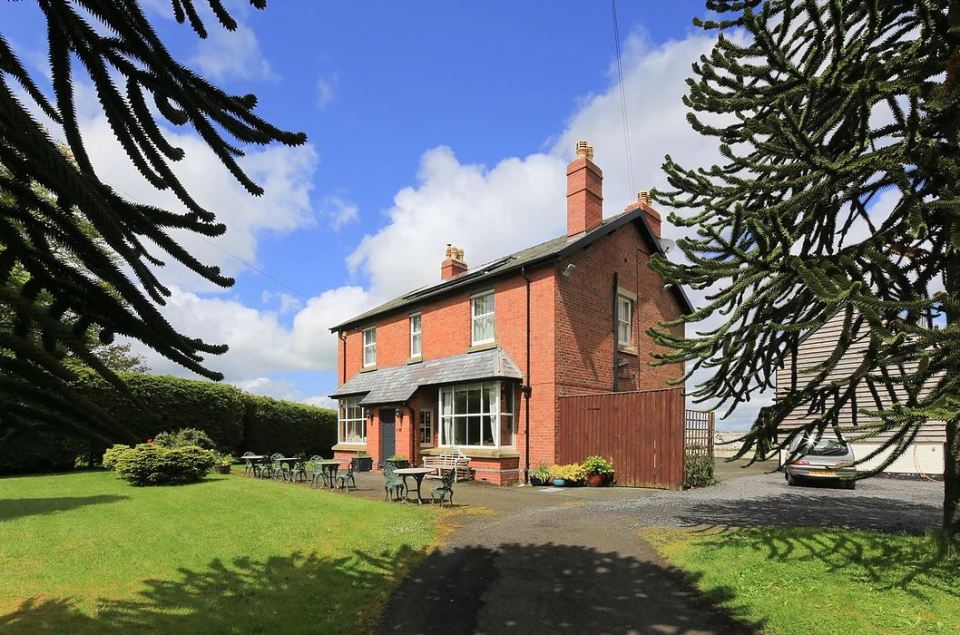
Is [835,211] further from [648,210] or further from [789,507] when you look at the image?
[648,210]

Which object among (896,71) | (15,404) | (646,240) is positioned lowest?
(15,404)

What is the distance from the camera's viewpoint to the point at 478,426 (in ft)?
62.9

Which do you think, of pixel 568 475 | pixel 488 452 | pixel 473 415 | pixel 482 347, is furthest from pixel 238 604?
pixel 482 347

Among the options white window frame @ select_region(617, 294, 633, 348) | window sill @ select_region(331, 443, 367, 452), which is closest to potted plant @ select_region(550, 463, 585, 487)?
white window frame @ select_region(617, 294, 633, 348)

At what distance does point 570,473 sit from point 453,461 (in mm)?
4314

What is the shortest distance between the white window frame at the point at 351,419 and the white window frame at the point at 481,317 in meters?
7.41

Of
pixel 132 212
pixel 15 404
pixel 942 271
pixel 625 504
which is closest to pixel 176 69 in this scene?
pixel 132 212

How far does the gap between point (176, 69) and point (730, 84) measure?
751 cm

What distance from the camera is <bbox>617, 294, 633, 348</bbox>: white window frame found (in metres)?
21.0

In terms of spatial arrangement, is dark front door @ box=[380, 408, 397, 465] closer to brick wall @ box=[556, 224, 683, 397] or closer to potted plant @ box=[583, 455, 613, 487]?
brick wall @ box=[556, 224, 683, 397]

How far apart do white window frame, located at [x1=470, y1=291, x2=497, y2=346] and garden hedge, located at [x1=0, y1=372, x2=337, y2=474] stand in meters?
10.8

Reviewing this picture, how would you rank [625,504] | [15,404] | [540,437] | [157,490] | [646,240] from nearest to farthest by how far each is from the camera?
1. [15,404]
2. [625,504]
3. [157,490]
4. [540,437]
5. [646,240]

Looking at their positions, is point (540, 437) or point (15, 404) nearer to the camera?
point (15, 404)

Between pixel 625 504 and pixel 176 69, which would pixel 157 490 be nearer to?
pixel 625 504
